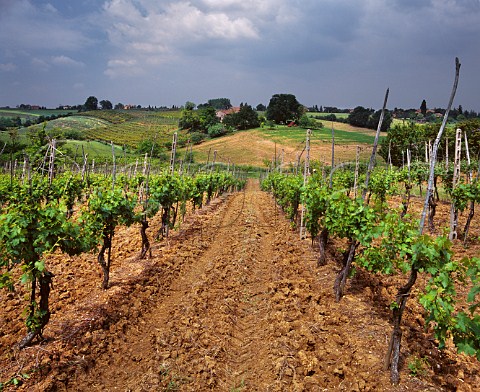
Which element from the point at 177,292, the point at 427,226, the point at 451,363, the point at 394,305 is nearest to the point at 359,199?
the point at 394,305

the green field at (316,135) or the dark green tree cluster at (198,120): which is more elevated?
the dark green tree cluster at (198,120)

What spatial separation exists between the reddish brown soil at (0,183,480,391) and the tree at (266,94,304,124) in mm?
81627

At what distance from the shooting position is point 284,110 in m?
87.4

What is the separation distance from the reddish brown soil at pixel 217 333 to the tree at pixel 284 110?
268 feet

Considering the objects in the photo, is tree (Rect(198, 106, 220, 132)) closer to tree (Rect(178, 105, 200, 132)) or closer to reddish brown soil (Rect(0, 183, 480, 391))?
tree (Rect(178, 105, 200, 132))

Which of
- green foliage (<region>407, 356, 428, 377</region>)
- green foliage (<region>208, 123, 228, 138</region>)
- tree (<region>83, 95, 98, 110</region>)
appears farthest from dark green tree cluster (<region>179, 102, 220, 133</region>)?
green foliage (<region>407, 356, 428, 377</region>)

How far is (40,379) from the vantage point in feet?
16.2

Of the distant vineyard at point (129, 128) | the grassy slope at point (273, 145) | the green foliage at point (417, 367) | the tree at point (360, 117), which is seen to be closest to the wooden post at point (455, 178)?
the green foliage at point (417, 367)

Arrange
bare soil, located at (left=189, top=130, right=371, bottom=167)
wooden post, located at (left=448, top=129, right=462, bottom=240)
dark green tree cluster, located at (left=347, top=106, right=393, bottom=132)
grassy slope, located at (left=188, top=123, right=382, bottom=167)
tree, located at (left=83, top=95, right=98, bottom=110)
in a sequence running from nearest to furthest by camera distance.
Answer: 1. wooden post, located at (left=448, top=129, right=462, bottom=240)
2. bare soil, located at (left=189, top=130, right=371, bottom=167)
3. grassy slope, located at (left=188, top=123, right=382, bottom=167)
4. dark green tree cluster, located at (left=347, top=106, right=393, bottom=132)
5. tree, located at (left=83, top=95, right=98, bottom=110)

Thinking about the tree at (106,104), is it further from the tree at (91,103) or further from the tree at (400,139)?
the tree at (400,139)

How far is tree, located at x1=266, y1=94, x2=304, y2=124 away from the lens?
87438mm

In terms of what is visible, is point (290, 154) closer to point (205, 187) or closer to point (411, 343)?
point (205, 187)

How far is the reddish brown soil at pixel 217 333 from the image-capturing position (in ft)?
16.9

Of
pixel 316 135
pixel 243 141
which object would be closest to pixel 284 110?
pixel 316 135
